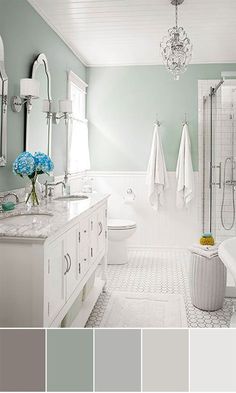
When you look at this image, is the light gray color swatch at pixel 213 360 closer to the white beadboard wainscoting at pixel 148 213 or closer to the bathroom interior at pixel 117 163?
the bathroom interior at pixel 117 163

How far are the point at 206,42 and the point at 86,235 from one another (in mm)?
2656

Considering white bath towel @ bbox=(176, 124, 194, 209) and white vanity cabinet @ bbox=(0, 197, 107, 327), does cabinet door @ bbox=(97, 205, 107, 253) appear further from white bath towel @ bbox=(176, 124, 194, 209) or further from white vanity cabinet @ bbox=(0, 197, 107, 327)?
white bath towel @ bbox=(176, 124, 194, 209)

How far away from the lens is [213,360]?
106 centimetres

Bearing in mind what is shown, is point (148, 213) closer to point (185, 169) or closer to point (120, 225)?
A: point (185, 169)

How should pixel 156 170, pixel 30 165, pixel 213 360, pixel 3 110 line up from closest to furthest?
1. pixel 213 360
2. pixel 30 165
3. pixel 3 110
4. pixel 156 170

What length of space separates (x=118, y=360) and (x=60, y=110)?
9.28 ft

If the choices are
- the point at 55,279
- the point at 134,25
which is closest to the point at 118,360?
the point at 55,279

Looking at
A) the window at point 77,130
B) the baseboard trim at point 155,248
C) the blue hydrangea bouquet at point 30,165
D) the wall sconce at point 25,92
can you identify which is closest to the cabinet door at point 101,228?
the blue hydrangea bouquet at point 30,165

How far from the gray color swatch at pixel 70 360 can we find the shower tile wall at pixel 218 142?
336 cm

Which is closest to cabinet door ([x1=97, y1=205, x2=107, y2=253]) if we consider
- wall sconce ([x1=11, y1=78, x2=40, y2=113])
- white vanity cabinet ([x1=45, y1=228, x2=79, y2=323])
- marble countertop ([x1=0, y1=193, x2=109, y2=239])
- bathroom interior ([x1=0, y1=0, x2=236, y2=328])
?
bathroom interior ([x1=0, y1=0, x2=236, y2=328])

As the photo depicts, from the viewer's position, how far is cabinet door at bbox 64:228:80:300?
1881 millimetres

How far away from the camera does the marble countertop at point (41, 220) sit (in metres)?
1.53

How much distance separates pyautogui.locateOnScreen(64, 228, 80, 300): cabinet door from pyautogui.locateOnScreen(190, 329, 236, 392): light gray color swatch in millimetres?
936

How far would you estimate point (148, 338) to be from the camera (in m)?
1.10
